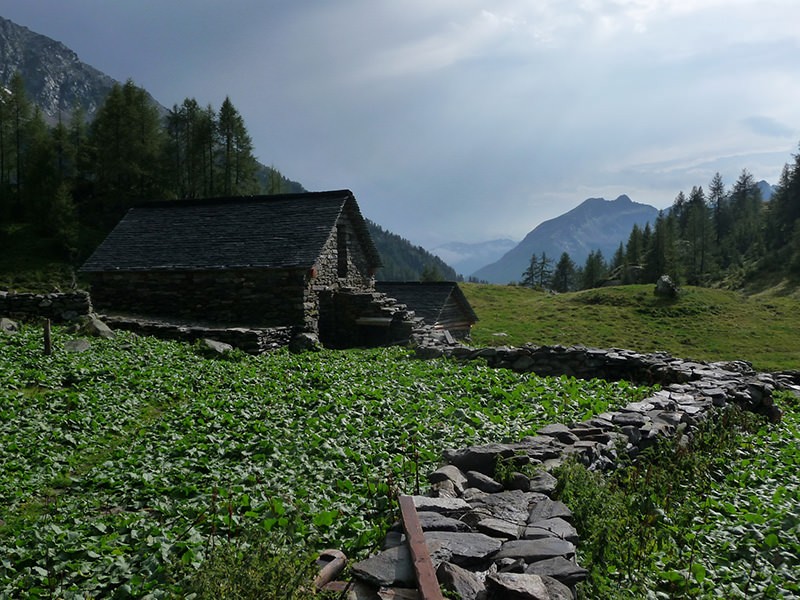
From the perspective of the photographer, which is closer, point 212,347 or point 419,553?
point 419,553

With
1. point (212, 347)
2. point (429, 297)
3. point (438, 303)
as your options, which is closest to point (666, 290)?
point (429, 297)

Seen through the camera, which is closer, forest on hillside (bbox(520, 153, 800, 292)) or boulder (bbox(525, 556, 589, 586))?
boulder (bbox(525, 556, 589, 586))

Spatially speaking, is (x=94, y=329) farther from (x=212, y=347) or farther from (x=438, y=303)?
(x=438, y=303)

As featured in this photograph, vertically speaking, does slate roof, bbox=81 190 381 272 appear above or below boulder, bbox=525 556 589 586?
above

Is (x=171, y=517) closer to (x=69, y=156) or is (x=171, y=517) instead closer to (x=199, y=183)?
(x=199, y=183)

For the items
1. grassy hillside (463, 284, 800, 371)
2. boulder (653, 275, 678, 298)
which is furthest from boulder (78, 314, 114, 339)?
boulder (653, 275, 678, 298)

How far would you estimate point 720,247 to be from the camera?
327 ft

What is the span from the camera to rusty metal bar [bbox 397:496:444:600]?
3602 millimetres

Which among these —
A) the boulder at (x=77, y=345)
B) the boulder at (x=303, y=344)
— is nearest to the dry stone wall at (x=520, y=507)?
the boulder at (x=303, y=344)

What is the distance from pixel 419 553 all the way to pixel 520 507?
5.57ft

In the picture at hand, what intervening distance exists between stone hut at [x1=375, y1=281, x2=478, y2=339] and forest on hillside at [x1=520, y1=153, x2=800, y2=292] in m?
42.7

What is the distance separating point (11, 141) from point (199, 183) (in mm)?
23538

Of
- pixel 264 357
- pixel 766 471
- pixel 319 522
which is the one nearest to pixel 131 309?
pixel 264 357

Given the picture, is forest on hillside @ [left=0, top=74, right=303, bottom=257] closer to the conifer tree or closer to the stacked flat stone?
the stacked flat stone
